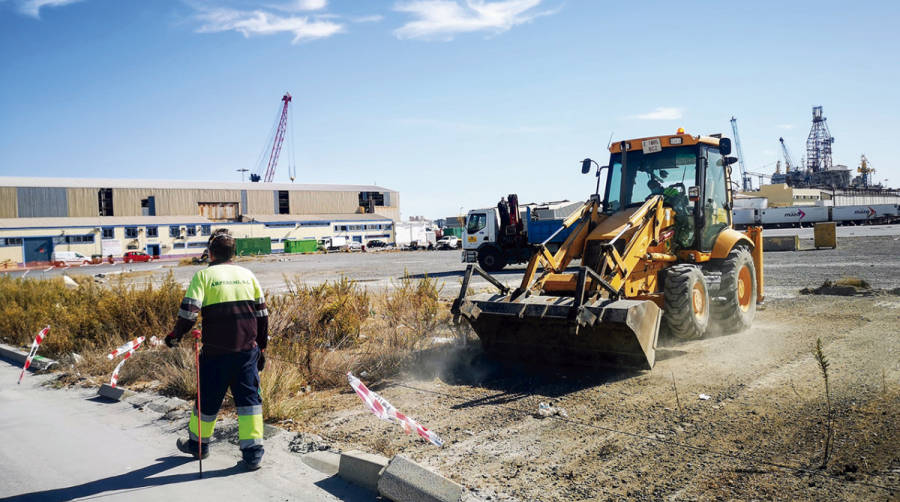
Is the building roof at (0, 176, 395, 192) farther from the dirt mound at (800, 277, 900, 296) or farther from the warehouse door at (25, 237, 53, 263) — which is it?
the dirt mound at (800, 277, 900, 296)

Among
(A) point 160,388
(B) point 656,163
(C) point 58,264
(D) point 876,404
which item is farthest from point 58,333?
(C) point 58,264

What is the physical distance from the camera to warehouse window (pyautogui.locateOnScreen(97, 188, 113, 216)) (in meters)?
61.2

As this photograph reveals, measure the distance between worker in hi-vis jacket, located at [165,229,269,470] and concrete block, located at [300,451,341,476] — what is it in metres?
0.39

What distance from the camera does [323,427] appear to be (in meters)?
5.65

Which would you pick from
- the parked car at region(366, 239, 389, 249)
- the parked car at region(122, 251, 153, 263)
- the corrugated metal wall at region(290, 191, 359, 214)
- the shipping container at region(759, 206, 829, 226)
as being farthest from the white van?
the shipping container at region(759, 206, 829, 226)

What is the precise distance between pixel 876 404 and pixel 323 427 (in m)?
4.88

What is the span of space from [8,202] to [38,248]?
8.68 m

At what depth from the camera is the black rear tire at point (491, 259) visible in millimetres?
25141

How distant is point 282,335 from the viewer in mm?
8664

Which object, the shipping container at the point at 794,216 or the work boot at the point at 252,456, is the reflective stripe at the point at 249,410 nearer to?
the work boot at the point at 252,456

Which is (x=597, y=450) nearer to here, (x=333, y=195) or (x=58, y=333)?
(x=58, y=333)

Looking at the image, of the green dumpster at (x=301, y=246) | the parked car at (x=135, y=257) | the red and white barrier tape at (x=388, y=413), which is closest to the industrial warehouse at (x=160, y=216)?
the parked car at (x=135, y=257)

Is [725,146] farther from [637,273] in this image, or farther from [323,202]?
[323,202]

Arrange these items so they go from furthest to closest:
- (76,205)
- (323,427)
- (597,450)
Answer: (76,205)
(323,427)
(597,450)
